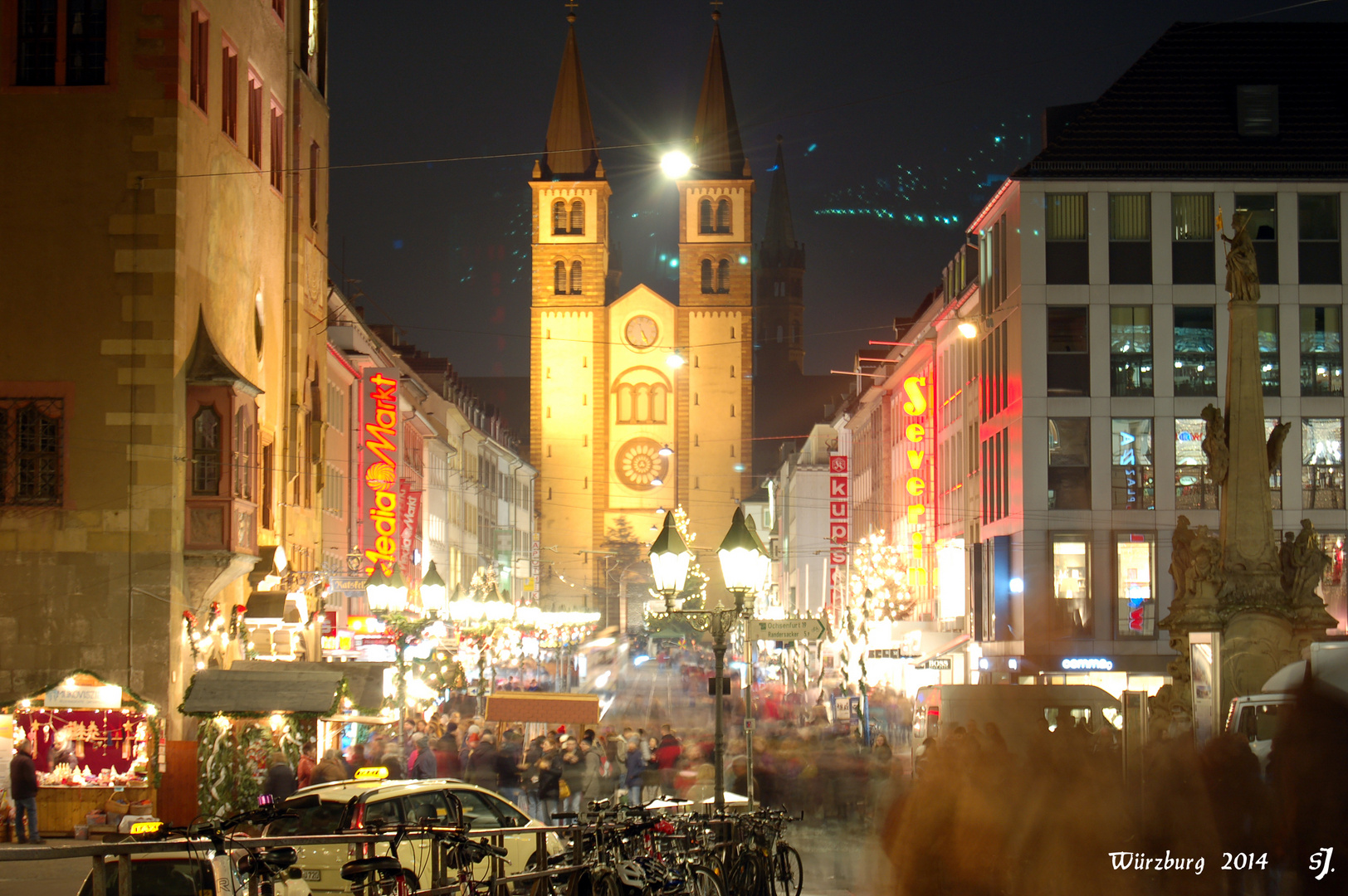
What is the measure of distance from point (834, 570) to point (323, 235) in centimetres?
4000

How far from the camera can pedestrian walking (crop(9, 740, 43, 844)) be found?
21.2m

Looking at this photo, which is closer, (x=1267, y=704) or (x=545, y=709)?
(x=1267, y=704)

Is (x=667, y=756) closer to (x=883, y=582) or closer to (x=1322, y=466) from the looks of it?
(x=1322, y=466)

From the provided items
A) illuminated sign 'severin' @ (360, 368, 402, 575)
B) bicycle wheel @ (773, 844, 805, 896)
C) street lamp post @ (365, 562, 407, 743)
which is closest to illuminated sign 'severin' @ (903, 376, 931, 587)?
illuminated sign 'severin' @ (360, 368, 402, 575)

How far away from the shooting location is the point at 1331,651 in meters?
13.6

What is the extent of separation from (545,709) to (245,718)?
5.86 m

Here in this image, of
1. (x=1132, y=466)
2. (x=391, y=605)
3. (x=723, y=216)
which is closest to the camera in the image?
(x=391, y=605)

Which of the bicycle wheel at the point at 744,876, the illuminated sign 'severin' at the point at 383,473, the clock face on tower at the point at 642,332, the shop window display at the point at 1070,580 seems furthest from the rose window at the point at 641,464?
the bicycle wheel at the point at 744,876

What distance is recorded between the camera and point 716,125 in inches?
4294

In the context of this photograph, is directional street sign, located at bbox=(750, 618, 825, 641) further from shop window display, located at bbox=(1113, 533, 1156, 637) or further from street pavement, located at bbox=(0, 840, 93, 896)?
shop window display, located at bbox=(1113, 533, 1156, 637)

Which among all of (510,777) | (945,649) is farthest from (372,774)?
(945,649)

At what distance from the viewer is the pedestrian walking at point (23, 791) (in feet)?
69.6

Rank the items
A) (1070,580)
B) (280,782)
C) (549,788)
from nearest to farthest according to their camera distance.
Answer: (280,782) < (549,788) < (1070,580)

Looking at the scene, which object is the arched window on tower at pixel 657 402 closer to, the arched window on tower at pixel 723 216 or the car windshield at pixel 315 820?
the arched window on tower at pixel 723 216
